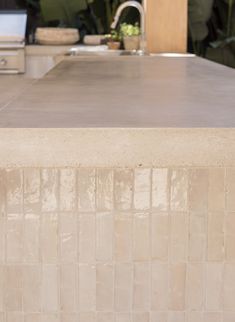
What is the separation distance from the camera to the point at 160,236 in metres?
1.16

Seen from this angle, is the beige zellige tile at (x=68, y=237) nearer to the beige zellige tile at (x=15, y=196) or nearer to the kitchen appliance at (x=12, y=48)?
the beige zellige tile at (x=15, y=196)

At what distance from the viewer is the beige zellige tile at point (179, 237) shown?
115 centimetres

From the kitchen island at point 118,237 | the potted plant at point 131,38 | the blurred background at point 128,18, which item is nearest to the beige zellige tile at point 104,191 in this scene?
the kitchen island at point 118,237

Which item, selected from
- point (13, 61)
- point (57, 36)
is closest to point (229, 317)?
point (13, 61)

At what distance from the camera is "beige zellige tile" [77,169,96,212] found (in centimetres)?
114

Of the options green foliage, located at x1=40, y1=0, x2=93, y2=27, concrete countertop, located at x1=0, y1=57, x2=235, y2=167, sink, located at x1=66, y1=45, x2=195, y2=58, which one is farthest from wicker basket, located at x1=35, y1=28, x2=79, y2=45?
concrete countertop, located at x1=0, y1=57, x2=235, y2=167

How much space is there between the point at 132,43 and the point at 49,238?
313 cm

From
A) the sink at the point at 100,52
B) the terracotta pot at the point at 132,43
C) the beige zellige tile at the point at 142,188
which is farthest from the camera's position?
the terracotta pot at the point at 132,43

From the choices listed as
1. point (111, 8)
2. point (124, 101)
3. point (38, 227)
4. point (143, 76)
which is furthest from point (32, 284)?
point (111, 8)

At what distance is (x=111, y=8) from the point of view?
17.7ft

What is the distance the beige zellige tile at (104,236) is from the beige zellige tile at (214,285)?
17 cm

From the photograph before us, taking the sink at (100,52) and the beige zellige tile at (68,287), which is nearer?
the beige zellige tile at (68,287)

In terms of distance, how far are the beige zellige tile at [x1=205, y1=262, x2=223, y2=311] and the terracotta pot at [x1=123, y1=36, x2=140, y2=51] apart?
123 inches

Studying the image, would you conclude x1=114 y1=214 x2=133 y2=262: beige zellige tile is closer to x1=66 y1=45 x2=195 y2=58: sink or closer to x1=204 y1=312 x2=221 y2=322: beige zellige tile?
x1=204 y1=312 x2=221 y2=322: beige zellige tile
